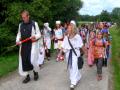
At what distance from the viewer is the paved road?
10.8m

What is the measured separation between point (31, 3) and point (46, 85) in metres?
9.09

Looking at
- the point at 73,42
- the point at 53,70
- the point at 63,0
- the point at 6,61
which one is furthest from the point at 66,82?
the point at 63,0

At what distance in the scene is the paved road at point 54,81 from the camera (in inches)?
425

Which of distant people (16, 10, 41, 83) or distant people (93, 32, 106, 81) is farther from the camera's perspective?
distant people (93, 32, 106, 81)

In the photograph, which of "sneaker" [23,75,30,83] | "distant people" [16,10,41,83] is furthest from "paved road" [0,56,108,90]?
"distant people" [16,10,41,83]

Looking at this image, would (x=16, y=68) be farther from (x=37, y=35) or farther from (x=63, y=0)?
(x=63, y=0)

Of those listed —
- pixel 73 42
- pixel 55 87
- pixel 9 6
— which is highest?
pixel 9 6

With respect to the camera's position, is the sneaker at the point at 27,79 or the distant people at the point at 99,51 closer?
the sneaker at the point at 27,79

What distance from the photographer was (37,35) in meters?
11.3

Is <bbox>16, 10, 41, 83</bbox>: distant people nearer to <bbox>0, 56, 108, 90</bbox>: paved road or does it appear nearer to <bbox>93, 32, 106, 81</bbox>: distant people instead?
<bbox>0, 56, 108, 90</bbox>: paved road

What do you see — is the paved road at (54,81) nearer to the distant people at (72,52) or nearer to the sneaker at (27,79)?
the sneaker at (27,79)

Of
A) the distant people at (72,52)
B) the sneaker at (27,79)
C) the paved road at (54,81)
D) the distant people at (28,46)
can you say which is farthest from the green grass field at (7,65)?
the distant people at (72,52)

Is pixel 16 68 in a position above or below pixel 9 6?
below

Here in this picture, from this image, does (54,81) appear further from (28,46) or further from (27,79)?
(28,46)
